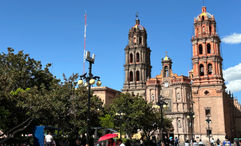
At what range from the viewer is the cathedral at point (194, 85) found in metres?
60.0

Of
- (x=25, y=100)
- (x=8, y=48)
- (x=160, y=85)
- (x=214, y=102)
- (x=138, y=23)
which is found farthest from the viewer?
(x=138, y=23)

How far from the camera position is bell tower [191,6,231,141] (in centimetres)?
5988

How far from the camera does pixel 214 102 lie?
60781mm

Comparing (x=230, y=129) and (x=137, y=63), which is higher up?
(x=137, y=63)

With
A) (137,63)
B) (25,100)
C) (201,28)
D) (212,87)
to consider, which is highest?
(201,28)

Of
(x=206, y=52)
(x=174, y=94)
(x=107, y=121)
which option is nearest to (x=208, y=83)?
(x=206, y=52)

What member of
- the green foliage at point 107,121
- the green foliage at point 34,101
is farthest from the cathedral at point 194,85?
the green foliage at point 34,101

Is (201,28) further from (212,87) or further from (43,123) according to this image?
(43,123)

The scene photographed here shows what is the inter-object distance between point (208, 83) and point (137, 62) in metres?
17.7

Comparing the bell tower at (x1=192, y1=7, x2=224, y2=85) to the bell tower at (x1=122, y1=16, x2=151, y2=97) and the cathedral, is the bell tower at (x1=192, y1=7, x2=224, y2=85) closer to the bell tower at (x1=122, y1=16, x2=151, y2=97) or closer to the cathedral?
the cathedral

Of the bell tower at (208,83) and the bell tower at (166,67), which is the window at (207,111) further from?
the bell tower at (166,67)

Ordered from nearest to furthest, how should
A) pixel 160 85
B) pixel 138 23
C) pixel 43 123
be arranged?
1. pixel 43 123
2. pixel 160 85
3. pixel 138 23

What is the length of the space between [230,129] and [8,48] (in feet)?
177

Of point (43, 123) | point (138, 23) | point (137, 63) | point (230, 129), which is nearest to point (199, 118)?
point (230, 129)
